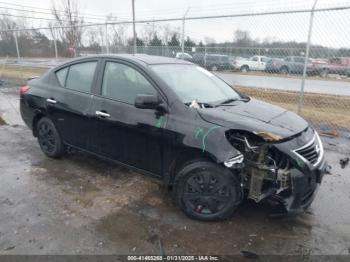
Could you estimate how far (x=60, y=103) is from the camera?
14.5 ft

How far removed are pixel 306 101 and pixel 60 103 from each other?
332 inches

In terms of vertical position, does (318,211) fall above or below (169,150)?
below

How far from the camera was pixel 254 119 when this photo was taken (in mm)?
3193

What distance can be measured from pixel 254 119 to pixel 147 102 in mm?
1161

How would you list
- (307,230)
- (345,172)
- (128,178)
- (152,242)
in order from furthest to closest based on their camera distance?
1. (345,172)
2. (128,178)
3. (307,230)
4. (152,242)

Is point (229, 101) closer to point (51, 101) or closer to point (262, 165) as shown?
point (262, 165)

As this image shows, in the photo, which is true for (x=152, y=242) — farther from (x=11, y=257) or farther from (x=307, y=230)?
(x=307, y=230)

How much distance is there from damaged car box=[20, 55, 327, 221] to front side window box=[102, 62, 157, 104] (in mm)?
13

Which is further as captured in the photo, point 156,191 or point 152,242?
point 156,191

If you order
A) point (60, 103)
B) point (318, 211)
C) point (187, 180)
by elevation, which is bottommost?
point (318, 211)

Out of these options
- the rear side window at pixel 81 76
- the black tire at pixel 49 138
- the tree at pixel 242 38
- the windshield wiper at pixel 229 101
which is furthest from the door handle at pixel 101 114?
the tree at pixel 242 38

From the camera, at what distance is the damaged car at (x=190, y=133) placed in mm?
2918

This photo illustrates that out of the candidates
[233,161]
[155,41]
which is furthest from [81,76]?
[155,41]

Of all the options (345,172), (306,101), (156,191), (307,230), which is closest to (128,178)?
(156,191)
